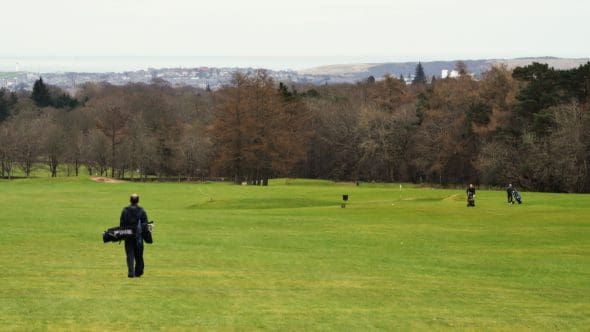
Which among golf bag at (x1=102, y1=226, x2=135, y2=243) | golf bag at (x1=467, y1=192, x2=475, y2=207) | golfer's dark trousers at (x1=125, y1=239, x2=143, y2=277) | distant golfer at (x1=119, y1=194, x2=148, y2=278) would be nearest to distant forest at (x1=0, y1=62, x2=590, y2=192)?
golf bag at (x1=467, y1=192, x2=475, y2=207)

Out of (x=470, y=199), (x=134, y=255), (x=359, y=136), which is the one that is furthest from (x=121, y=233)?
(x=359, y=136)

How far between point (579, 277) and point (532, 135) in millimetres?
70333

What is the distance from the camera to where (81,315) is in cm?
1666

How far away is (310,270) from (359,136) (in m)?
104

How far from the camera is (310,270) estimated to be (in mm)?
25609

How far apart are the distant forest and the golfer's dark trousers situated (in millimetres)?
73055

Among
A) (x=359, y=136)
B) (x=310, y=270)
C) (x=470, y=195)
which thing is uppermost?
(x=359, y=136)

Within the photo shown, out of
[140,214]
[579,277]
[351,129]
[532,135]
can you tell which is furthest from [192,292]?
[351,129]

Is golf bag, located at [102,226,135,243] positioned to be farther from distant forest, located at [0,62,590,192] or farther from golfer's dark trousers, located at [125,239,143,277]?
distant forest, located at [0,62,590,192]

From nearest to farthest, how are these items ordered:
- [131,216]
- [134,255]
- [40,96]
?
1. [131,216]
2. [134,255]
3. [40,96]

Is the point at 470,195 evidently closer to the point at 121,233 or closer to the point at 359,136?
the point at 121,233

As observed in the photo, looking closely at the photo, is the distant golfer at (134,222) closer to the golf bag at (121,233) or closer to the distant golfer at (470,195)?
the golf bag at (121,233)

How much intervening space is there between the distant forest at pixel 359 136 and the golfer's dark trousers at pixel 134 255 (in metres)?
73.1

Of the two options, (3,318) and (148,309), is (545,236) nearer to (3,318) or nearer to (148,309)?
(148,309)
